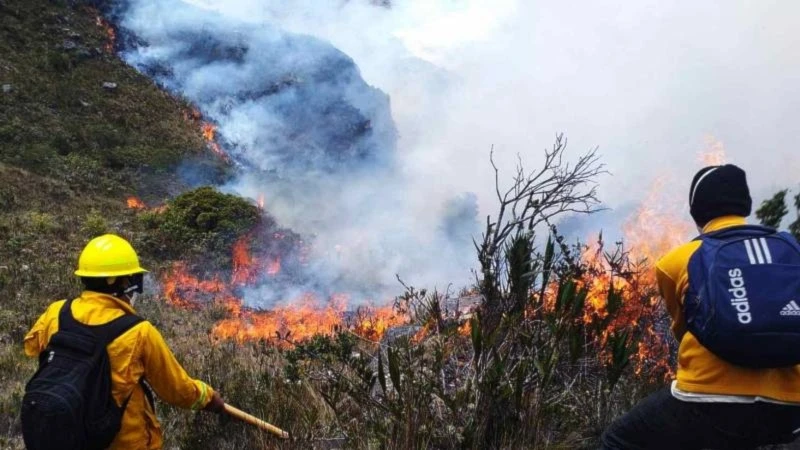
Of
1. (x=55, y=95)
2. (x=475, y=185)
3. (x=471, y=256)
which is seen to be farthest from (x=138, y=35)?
(x=471, y=256)

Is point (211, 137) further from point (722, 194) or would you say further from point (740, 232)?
point (740, 232)

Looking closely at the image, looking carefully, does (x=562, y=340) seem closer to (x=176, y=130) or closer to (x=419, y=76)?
(x=176, y=130)

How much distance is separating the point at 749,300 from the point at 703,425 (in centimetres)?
50

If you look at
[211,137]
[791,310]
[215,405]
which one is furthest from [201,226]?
[791,310]

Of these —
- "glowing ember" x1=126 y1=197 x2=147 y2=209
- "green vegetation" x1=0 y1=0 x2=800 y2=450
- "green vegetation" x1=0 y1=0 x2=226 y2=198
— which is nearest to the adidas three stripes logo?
"green vegetation" x1=0 y1=0 x2=800 y2=450

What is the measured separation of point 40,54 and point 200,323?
68.3ft

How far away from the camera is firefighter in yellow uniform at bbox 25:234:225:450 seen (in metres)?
2.51

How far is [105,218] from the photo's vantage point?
16.0 m

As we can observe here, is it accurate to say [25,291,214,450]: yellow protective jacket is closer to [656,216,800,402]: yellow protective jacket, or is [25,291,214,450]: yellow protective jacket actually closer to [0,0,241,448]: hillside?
[656,216,800,402]: yellow protective jacket

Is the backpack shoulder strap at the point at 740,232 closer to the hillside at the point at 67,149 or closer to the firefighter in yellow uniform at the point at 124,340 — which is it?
the firefighter in yellow uniform at the point at 124,340

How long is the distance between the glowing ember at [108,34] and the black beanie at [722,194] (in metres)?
29.5

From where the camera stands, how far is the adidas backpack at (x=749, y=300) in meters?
1.93

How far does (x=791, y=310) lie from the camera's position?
1.93 m

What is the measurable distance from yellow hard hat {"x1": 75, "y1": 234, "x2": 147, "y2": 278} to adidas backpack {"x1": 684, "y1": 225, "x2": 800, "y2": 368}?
2.23 metres
